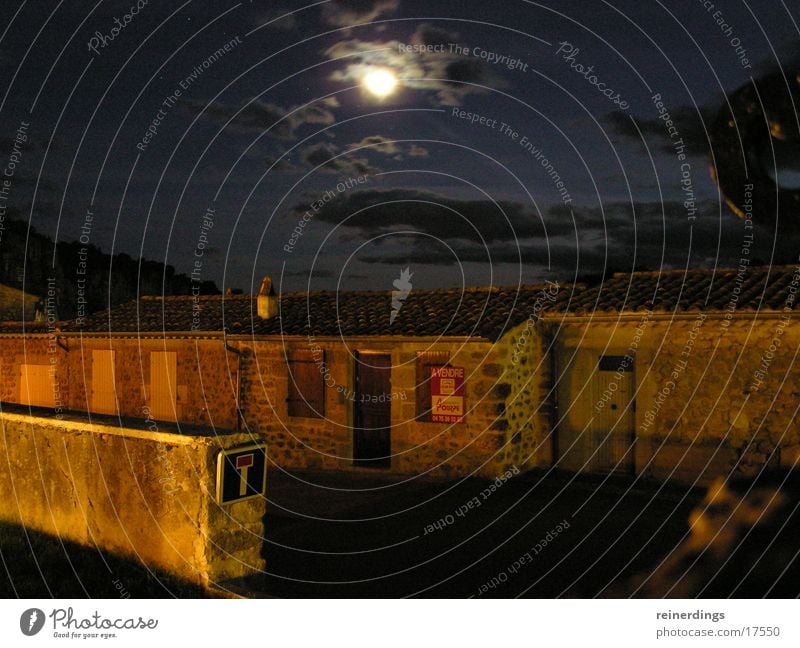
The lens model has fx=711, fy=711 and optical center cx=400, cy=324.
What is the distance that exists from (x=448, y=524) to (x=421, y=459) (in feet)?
11.9

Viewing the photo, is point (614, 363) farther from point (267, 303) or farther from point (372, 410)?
point (267, 303)

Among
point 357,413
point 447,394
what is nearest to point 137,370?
point 357,413

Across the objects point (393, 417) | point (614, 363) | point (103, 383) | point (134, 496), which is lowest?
point (134, 496)

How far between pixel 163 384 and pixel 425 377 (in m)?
6.89

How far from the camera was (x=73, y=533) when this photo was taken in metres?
7.61

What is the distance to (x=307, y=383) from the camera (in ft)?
46.7

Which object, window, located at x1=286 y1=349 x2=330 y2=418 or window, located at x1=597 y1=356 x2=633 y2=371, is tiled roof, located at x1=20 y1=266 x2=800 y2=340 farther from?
window, located at x1=597 y1=356 x2=633 y2=371

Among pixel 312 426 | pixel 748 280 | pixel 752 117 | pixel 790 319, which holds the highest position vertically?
pixel 752 117

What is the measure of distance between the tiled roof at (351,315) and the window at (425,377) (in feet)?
1.54

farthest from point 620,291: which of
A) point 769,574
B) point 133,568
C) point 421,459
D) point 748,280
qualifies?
point 133,568

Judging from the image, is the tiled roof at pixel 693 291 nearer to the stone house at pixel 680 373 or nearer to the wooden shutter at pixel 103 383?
the stone house at pixel 680 373

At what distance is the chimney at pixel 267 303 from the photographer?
51.9 ft
